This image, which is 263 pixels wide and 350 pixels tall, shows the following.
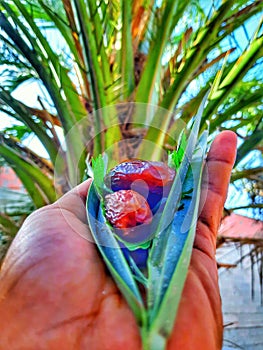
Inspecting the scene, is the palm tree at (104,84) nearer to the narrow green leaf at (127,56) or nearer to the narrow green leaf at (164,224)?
the narrow green leaf at (127,56)

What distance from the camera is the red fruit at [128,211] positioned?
15.1 inches

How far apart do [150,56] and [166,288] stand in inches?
39.0

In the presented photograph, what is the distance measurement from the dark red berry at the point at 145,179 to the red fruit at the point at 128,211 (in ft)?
0.04

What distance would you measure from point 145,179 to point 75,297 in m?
0.12

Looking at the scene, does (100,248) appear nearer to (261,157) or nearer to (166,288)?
(166,288)

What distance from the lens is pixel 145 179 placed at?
43cm

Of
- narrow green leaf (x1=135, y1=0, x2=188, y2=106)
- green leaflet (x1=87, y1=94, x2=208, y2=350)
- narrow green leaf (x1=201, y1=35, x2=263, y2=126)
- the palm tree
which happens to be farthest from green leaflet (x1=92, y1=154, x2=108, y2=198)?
narrow green leaf (x1=135, y1=0, x2=188, y2=106)

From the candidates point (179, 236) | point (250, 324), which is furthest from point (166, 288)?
point (250, 324)

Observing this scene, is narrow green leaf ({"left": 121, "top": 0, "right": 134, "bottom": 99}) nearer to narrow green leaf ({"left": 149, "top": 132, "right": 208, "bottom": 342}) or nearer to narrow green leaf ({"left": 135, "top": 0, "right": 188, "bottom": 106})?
narrow green leaf ({"left": 135, "top": 0, "right": 188, "bottom": 106})

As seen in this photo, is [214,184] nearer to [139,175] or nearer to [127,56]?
[139,175]

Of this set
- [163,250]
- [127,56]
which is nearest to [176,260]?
[163,250]

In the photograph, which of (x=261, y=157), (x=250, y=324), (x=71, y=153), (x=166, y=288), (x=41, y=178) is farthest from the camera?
(x=250, y=324)

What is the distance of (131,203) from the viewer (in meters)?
0.39

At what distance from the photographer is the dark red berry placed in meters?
0.41
